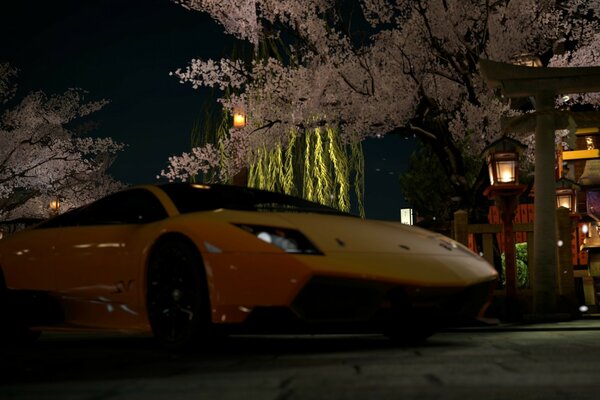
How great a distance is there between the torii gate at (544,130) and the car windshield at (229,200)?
18.5 feet

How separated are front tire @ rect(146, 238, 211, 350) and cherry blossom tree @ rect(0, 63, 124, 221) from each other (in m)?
29.3

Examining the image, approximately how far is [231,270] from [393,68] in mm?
13498

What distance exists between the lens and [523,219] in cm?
3509

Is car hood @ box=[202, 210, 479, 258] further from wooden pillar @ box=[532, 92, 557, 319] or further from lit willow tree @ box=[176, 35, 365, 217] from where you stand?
lit willow tree @ box=[176, 35, 365, 217]

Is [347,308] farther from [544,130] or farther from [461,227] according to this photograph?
[544,130]

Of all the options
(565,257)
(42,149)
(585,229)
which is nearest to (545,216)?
(565,257)

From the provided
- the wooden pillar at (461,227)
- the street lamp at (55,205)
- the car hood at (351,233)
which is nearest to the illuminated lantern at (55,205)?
the street lamp at (55,205)

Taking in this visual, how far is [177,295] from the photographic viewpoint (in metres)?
5.93

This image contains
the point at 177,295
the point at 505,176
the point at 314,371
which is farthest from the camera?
the point at 505,176

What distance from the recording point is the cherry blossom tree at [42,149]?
3534 cm

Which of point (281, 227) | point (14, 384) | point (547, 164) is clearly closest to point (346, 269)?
point (281, 227)

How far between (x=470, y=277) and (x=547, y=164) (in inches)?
262

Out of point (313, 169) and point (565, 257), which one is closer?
point (565, 257)

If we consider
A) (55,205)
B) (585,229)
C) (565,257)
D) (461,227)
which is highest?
(55,205)
